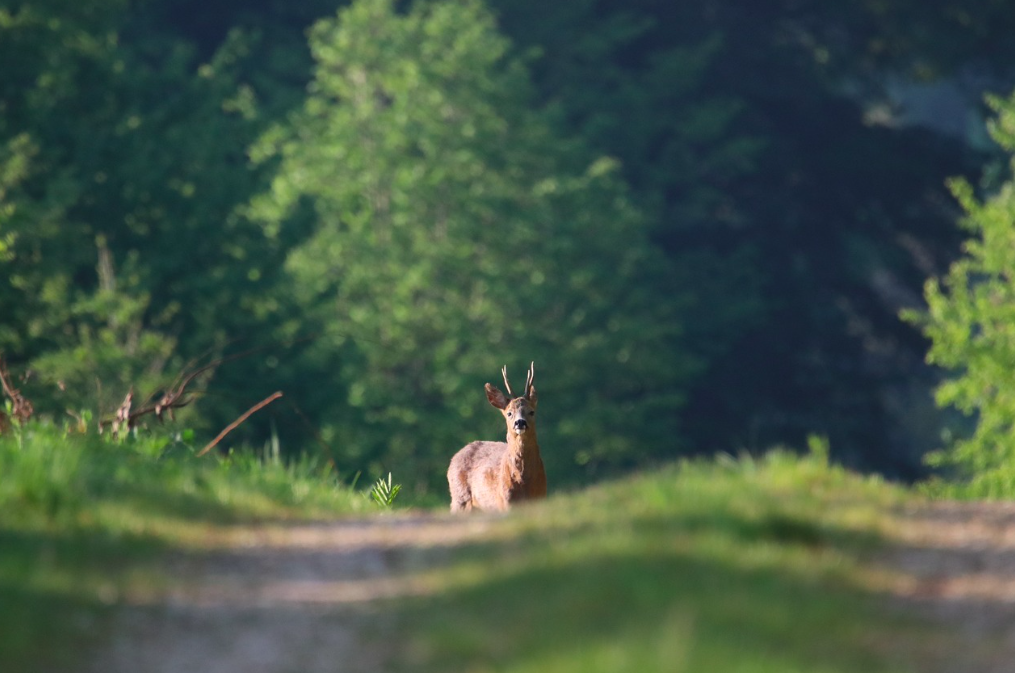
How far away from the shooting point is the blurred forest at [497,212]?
30.2 m

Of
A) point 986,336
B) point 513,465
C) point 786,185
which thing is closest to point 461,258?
point 986,336

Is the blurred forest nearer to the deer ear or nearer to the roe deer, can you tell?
the roe deer

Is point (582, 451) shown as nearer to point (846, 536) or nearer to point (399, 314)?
point (399, 314)

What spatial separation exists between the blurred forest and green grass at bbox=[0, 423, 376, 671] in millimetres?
11510

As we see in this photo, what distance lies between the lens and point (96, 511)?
7188 mm

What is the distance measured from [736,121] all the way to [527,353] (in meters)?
15.6

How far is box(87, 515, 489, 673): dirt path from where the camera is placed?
17.6ft

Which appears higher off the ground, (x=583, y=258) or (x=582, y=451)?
(x=583, y=258)

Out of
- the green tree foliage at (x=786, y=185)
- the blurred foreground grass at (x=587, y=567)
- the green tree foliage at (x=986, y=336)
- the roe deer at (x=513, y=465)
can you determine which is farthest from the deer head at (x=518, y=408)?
the green tree foliage at (x=786, y=185)

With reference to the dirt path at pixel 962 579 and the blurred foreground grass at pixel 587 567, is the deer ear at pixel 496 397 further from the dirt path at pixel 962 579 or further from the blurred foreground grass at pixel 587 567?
the dirt path at pixel 962 579

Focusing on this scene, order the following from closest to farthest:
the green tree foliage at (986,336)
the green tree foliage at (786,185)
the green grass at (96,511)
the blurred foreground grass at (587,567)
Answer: the blurred foreground grass at (587,567) → the green grass at (96,511) → the green tree foliage at (986,336) → the green tree foliage at (786,185)

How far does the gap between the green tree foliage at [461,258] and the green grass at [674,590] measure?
26411mm

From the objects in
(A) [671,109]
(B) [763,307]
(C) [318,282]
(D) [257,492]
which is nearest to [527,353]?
(C) [318,282]

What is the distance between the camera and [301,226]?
34.3 m
